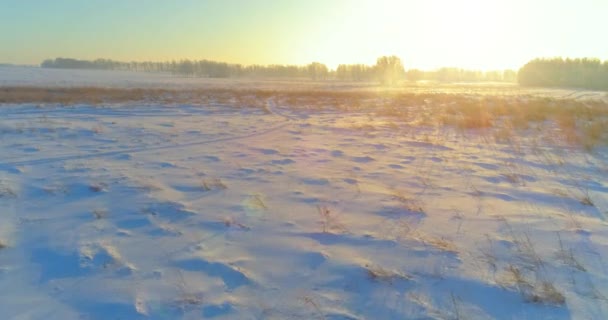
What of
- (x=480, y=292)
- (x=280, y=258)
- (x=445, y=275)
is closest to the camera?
(x=480, y=292)

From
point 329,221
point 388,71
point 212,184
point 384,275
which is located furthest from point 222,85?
point 388,71

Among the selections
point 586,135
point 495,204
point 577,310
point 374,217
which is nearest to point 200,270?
point 374,217

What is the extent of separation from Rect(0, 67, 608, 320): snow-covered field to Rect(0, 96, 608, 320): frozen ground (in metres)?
0.02

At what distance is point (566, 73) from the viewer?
268 ft

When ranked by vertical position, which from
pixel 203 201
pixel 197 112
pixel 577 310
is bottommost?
pixel 577 310

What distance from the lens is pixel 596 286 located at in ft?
9.51

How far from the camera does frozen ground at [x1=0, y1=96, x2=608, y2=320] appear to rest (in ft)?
8.86

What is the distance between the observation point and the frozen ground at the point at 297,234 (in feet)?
8.86

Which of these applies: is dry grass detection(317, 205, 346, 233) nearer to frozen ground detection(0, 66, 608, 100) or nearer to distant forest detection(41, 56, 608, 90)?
frozen ground detection(0, 66, 608, 100)

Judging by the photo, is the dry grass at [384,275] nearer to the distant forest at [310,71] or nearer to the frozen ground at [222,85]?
the frozen ground at [222,85]

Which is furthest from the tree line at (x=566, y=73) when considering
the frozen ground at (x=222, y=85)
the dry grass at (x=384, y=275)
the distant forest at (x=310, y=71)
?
the dry grass at (x=384, y=275)

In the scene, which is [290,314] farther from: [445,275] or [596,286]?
[596,286]

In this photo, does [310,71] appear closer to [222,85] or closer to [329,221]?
[222,85]

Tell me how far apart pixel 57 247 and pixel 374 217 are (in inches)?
144
